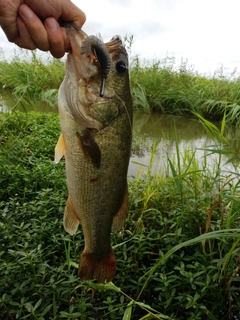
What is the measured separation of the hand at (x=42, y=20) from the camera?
174 centimetres

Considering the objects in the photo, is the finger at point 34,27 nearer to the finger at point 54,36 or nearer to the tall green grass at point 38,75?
the finger at point 54,36

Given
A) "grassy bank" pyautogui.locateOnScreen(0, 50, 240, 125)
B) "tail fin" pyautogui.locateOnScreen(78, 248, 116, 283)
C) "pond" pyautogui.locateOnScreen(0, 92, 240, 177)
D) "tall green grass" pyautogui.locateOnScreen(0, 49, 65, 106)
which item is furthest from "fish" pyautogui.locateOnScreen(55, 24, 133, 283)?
"tall green grass" pyautogui.locateOnScreen(0, 49, 65, 106)

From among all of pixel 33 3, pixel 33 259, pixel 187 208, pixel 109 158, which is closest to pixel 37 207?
pixel 33 259

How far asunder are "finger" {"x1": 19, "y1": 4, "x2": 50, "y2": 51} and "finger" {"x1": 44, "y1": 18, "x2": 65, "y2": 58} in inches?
1.0

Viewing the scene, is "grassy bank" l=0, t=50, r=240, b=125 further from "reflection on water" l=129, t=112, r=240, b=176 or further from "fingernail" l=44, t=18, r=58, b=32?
"fingernail" l=44, t=18, r=58, b=32

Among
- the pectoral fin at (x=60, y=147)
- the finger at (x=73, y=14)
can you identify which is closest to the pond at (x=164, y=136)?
the pectoral fin at (x=60, y=147)

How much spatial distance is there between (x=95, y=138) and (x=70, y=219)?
463mm

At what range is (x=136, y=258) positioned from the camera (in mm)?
2590

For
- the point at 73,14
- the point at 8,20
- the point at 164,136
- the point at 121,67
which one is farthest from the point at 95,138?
the point at 164,136

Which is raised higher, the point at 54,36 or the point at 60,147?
the point at 54,36

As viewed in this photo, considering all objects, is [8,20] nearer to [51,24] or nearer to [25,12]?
[25,12]

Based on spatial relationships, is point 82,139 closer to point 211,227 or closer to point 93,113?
point 93,113

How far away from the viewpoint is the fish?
1704mm

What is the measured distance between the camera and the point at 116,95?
1.79m
